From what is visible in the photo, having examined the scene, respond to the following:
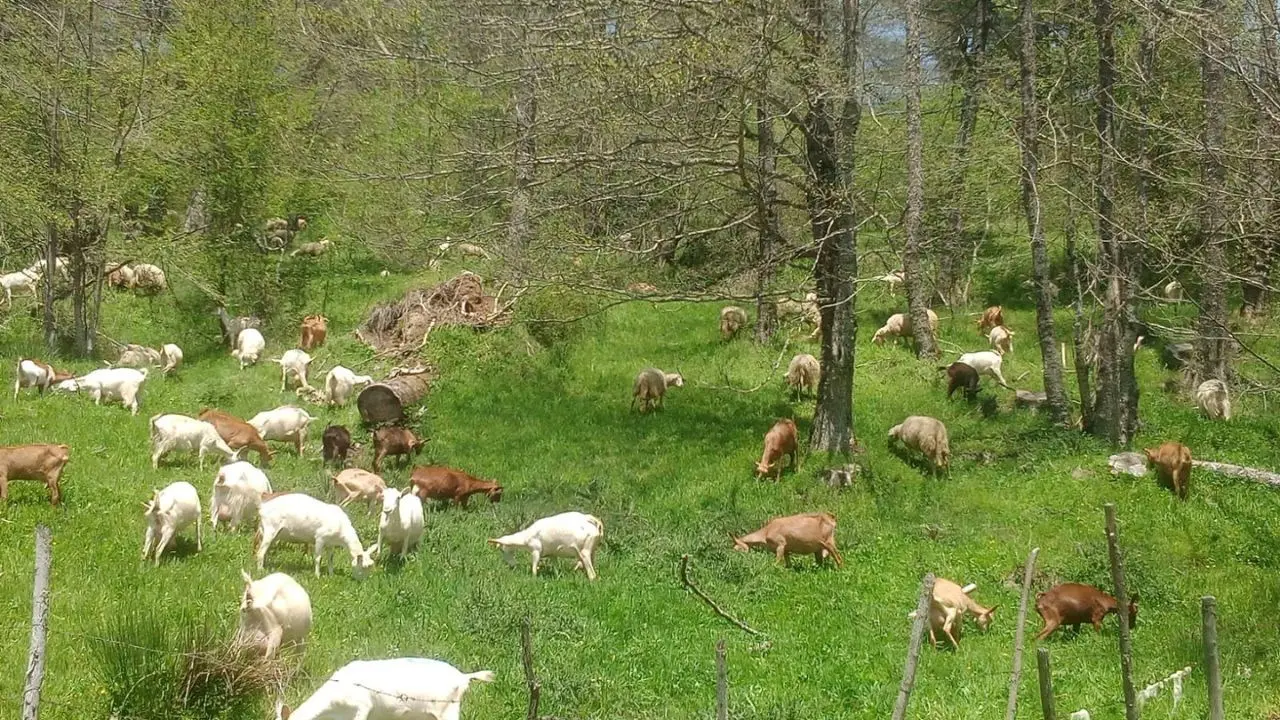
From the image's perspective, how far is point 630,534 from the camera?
458 inches

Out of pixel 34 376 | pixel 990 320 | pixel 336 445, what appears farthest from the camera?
pixel 990 320

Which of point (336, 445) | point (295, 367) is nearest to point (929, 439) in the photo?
point (336, 445)

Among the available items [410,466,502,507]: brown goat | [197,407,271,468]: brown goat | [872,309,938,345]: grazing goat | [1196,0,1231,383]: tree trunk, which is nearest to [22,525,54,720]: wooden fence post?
[410,466,502,507]: brown goat

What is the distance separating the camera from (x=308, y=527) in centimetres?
915

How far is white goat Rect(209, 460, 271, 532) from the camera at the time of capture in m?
10.1

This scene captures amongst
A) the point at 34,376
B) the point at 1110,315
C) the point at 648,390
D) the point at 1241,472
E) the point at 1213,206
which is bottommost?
the point at 1241,472

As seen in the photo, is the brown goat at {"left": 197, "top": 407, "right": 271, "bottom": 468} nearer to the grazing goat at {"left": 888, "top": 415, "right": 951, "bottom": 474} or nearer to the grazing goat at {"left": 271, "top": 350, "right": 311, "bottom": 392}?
the grazing goat at {"left": 271, "top": 350, "right": 311, "bottom": 392}

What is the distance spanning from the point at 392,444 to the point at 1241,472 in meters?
11.6

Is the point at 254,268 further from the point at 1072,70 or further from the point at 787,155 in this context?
the point at 1072,70

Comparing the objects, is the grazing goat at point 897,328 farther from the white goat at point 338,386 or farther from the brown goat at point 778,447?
the white goat at point 338,386

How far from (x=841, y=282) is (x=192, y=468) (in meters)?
8.83

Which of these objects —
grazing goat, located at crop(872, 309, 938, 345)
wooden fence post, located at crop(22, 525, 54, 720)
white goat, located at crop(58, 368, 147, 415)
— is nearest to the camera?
wooden fence post, located at crop(22, 525, 54, 720)

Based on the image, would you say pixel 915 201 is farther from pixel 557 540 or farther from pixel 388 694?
pixel 388 694

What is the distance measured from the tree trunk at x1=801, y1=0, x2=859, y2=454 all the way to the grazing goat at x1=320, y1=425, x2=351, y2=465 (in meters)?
6.69
